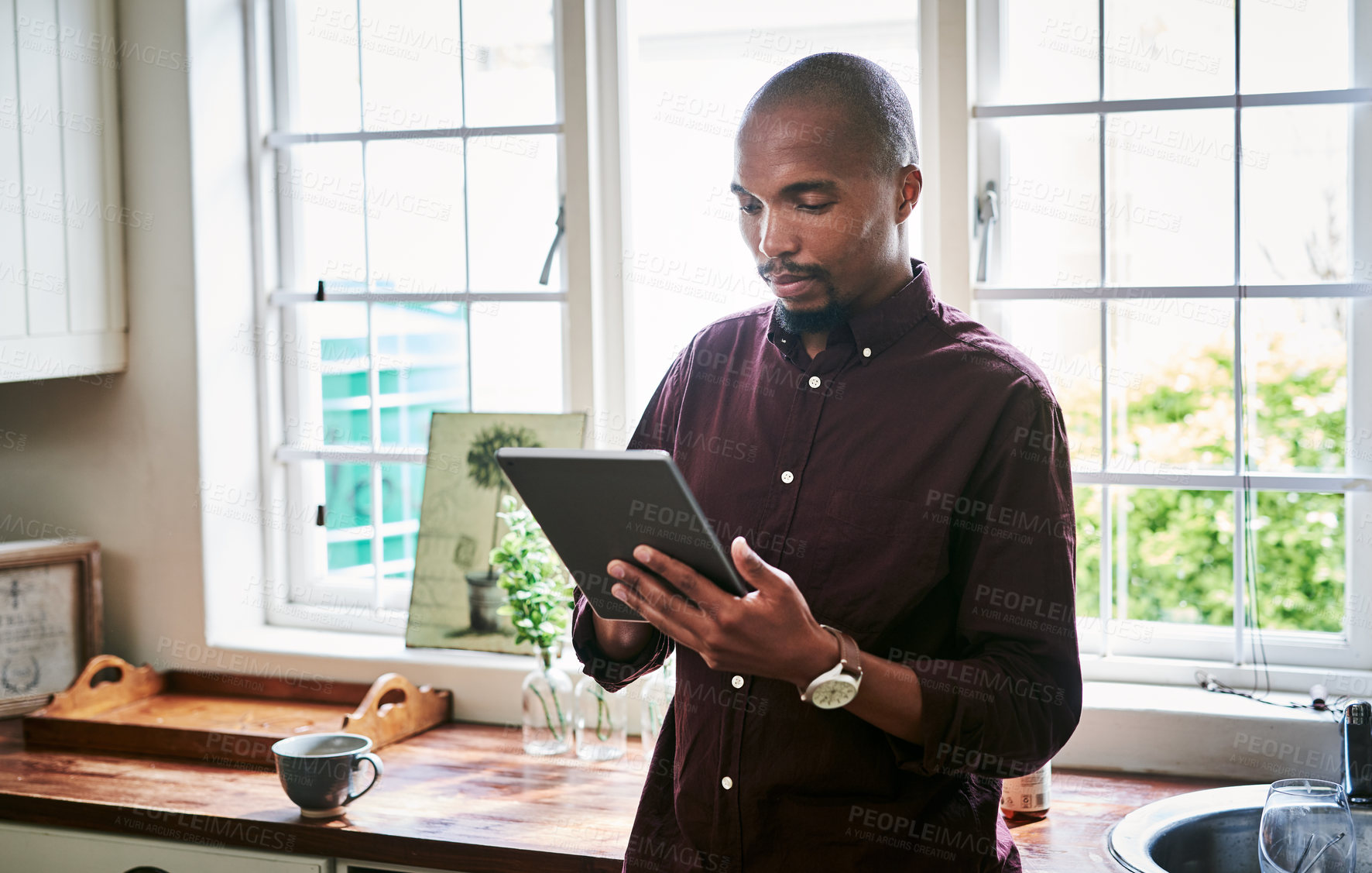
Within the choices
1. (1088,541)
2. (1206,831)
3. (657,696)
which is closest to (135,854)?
(657,696)

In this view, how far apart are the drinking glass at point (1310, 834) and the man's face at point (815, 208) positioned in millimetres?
A: 859

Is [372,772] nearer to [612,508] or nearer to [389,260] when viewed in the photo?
[612,508]

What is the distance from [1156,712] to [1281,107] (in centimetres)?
103

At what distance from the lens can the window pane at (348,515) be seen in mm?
2678

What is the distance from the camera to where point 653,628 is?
1.51m

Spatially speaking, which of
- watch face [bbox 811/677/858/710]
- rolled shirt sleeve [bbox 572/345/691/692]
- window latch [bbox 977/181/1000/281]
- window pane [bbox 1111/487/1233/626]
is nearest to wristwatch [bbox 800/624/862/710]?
watch face [bbox 811/677/858/710]

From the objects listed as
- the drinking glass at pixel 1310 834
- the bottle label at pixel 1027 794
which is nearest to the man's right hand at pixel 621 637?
the bottle label at pixel 1027 794

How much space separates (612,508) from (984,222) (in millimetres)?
1247

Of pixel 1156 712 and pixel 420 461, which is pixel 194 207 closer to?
pixel 420 461

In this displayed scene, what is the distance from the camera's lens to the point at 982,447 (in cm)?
131

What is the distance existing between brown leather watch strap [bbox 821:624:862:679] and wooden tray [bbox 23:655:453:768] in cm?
124

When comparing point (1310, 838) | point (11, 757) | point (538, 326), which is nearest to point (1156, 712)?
point (1310, 838)

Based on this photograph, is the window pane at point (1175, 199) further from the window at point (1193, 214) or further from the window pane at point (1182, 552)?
the window pane at point (1182, 552)

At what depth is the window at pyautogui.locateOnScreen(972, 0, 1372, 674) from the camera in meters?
2.06
